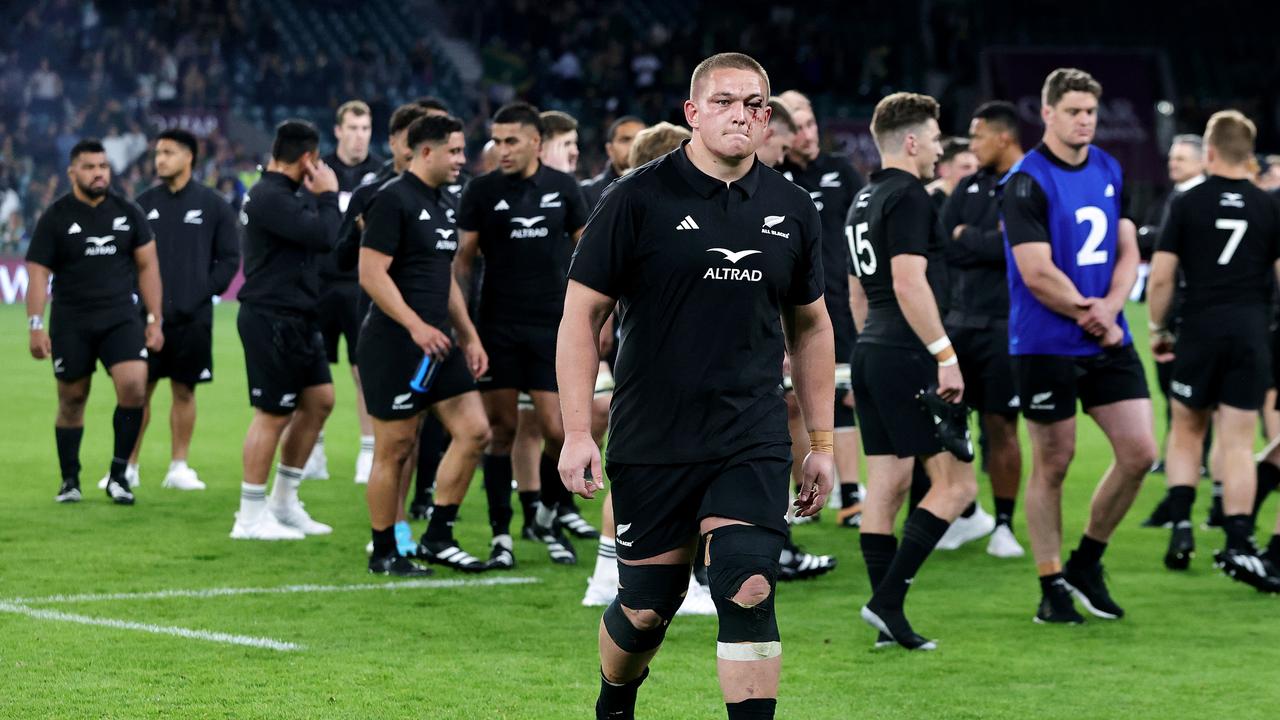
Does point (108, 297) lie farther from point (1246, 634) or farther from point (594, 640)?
point (1246, 634)

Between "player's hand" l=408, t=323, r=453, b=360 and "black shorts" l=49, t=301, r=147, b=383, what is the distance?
3.29 m

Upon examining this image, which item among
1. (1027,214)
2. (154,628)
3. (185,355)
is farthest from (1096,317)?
(185,355)

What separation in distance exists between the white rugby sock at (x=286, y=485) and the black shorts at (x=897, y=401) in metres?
3.78

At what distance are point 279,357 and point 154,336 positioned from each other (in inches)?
73.1

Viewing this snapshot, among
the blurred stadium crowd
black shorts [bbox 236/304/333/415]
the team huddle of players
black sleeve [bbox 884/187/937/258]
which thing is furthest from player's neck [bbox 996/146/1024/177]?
the blurred stadium crowd

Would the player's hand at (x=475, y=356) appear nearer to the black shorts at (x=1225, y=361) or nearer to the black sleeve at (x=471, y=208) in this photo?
the black sleeve at (x=471, y=208)

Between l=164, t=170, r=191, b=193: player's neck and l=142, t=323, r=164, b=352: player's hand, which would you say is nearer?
l=142, t=323, r=164, b=352: player's hand

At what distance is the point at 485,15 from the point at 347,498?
79.0 feet

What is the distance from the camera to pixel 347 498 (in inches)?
438

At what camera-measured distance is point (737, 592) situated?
453 centimetres

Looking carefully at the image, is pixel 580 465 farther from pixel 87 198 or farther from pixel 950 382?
pixel 87 198

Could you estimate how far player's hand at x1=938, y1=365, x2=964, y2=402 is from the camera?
22.1ft

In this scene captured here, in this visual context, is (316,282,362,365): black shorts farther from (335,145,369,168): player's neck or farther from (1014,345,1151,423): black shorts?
(1014,345,1151,423): black shorts

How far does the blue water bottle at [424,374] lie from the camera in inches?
319
